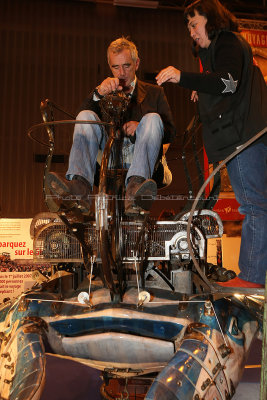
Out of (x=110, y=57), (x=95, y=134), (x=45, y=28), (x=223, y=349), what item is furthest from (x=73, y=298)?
(x=45, y=28)

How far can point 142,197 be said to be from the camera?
1966 millimetres

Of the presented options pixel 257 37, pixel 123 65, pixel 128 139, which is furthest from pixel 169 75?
pixel 257 37

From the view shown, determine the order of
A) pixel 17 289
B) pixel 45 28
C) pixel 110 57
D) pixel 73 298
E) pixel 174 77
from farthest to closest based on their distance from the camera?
1. pixel 45 28
2. pixel 17 289
3. pixel 110 57
4. pixel 73 298
5. pixel 174 77

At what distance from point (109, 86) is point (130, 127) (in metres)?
0.43

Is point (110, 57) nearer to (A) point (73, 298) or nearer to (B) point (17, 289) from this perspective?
(A) point (73, 298)

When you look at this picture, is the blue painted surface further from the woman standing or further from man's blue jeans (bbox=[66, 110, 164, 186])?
man's blue jeans (bbox=[66, 110, 164, 186])

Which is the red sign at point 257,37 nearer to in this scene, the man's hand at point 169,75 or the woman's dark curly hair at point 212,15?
the woman's dark curly hair at point 212,15

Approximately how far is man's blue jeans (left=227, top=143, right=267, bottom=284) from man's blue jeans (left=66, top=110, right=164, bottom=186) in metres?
0.48

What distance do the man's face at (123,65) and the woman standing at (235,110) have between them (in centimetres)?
55

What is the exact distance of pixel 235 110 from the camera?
7.21 feet

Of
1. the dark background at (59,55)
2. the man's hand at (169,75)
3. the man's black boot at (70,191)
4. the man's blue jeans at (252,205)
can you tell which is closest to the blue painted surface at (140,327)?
the man's blue jeans at (252,205)

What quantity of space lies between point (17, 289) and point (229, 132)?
6.57 metres

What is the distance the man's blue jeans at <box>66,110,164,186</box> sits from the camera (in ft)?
7.19

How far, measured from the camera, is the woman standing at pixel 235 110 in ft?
6.59
